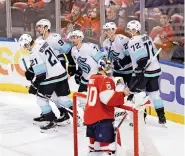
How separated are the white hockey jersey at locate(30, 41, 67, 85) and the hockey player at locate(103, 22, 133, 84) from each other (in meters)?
0.61

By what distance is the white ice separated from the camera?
392 centimetres

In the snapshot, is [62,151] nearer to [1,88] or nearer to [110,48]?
[110,48]

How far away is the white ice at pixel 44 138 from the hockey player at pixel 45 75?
0.20 meters

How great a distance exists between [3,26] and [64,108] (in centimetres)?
291

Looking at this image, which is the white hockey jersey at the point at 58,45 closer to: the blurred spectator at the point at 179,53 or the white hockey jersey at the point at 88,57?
the white hockey jersey at the point at 88,57

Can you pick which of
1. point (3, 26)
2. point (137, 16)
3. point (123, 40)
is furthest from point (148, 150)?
point (3, 26)

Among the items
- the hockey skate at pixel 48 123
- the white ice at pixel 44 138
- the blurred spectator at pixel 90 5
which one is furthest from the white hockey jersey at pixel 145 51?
the blurred spectator at pixel 90 5

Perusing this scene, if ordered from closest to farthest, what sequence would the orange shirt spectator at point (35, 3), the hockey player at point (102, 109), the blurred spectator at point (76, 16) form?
the hockey player at point (102, 109) < the blurred spectator at point (76, 16) < the orange shirt spectator at point (35, 3)

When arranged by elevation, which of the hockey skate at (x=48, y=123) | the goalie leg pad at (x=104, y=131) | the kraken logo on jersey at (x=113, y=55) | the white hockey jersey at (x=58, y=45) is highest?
the white hockey jersey at (x=58, y=45)

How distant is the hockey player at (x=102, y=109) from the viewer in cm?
294

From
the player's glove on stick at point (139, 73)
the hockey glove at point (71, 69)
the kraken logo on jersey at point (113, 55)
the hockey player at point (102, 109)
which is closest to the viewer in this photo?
the hockey player at point (102, 109)

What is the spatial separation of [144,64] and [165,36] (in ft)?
2.72

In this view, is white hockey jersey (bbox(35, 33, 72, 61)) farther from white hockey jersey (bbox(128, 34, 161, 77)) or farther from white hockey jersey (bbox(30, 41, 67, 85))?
white hockey jersey (bbox(128, 34, 161, 77))

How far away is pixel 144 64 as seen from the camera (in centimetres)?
446
